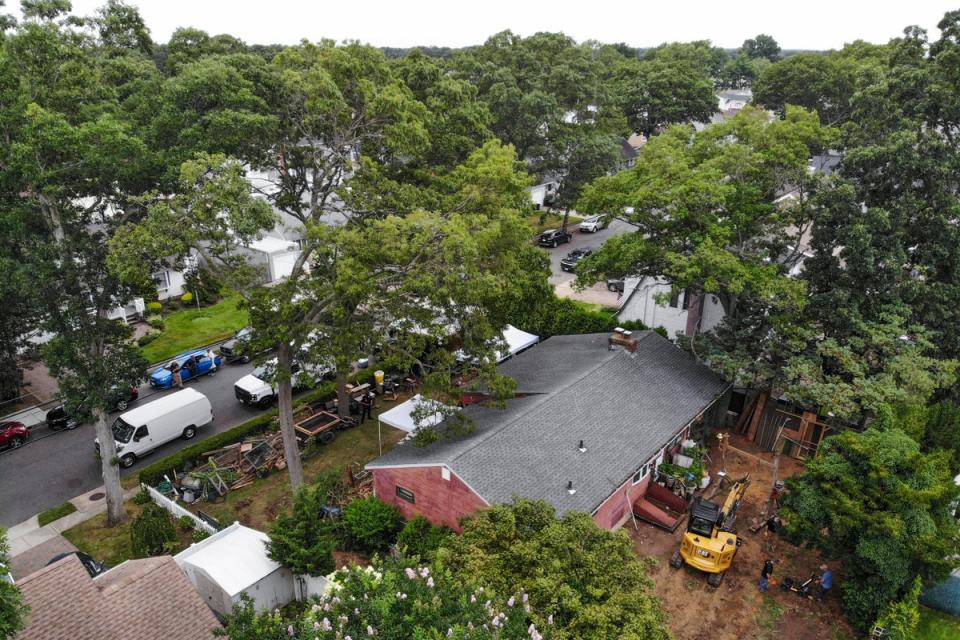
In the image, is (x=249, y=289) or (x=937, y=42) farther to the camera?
(x=937, y=42)

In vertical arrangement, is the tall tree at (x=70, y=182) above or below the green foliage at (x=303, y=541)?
above

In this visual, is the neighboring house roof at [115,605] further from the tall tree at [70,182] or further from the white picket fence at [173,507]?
the tall tree at [70,182]

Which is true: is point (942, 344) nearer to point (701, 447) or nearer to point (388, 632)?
point (701, 447)

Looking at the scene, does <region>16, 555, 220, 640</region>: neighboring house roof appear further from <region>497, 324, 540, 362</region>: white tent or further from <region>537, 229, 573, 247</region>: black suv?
<region>537, 229, 573, 247</region>: black suv

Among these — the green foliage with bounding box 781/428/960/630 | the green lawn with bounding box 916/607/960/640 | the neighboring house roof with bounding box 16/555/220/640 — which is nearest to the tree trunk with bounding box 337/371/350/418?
the neighboring house roof with bounding box 16/555/220/640

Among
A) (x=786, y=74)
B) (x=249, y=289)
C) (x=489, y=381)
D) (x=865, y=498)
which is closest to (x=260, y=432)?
(x=249, y=289)

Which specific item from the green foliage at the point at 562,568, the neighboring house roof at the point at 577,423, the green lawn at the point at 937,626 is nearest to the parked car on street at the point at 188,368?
the neighboring house roof at the point at 577,423
